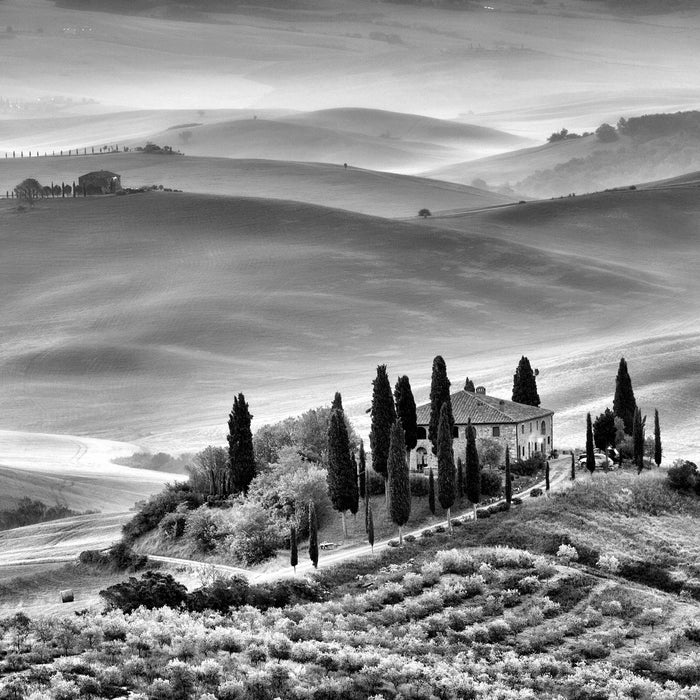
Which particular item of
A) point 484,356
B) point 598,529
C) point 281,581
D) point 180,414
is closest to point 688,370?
point 484,356

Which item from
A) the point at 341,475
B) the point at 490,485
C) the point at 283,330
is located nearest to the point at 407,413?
the point at 490,485

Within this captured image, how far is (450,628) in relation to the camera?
53875 millimetres

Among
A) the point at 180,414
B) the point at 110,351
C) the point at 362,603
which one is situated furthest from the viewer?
the point at 110,351

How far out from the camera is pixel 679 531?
6906 centimetres

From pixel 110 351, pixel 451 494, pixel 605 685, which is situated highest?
pixel 110 351

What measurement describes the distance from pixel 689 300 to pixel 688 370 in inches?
2201

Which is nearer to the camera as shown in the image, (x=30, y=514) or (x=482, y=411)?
(x=482, y=411)

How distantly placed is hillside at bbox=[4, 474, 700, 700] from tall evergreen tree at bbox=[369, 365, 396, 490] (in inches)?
304

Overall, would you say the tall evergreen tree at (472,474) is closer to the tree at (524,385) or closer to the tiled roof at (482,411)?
the tiled roof at (482,411)

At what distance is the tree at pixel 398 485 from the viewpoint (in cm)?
6650

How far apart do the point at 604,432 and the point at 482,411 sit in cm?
655

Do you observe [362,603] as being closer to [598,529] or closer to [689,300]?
[598,529]

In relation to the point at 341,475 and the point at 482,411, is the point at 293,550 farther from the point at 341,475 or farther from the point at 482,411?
the point at 482,411

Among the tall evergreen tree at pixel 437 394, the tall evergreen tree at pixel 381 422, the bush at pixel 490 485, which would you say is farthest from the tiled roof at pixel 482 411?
the bush at pixel 490 485
